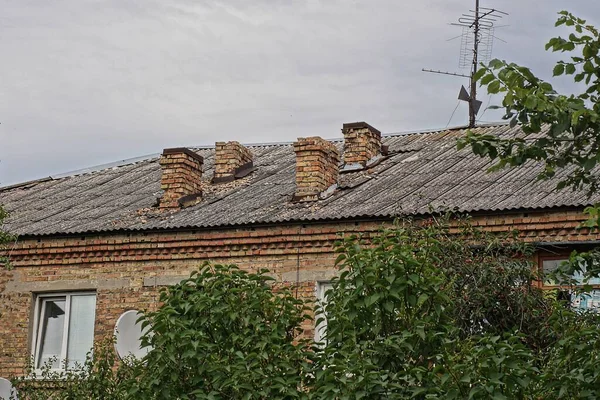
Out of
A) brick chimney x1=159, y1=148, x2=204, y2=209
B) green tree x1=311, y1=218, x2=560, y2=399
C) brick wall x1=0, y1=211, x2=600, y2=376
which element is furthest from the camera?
brick chimney x1=159, y1=148, x2=204, y2=209

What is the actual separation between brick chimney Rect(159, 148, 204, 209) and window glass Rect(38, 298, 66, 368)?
219 cm

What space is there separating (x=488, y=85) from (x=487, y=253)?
410 cm

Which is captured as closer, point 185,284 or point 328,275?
point 185,284

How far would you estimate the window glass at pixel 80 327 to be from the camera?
54.6 ft

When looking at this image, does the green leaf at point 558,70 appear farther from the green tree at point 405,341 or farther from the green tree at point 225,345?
the green tree at point 225,345

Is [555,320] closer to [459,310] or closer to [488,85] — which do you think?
[459,310]

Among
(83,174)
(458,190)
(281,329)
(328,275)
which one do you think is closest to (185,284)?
(281,329)

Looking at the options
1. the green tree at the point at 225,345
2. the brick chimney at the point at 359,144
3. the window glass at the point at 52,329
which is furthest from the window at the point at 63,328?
the green tree at the point at 225,345

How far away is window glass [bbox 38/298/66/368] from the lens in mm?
16859

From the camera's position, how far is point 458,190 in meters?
15.7

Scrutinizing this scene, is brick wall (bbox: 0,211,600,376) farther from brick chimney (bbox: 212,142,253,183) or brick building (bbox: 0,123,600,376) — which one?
brick chimney (bbox: 212,142,253,183)

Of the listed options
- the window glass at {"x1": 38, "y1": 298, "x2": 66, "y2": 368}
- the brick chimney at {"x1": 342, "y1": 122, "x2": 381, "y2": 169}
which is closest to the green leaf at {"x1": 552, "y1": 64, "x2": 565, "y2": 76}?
the brick chimney at {"x1": 342, "y1": 122, "x2": 381, "y2": 169}

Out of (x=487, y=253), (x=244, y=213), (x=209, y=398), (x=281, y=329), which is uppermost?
(x=244, y=213)

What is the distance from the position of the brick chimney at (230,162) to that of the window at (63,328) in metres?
3.38
